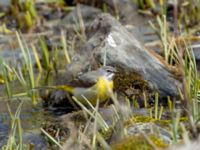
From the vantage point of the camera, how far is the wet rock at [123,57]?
6.23 meters

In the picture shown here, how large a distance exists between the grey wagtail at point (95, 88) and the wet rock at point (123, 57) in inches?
10.6

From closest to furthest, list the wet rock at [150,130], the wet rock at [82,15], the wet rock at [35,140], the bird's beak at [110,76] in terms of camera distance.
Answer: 1. the wet rock at [150,130]
2. the wet rock at [35,140]
3. the bird's beak at [110,76]
4. the wet rock at [82,15]

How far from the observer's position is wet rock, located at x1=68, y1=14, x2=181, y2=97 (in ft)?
20.4

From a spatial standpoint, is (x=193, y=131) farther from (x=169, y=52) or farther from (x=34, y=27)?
(x=34, y=27)

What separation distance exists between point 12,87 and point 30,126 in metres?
1.26

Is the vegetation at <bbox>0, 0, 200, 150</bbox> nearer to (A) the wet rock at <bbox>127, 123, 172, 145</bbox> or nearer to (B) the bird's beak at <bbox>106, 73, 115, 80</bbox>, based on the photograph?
(A) the wet rock at <bbox>127, 123, 172, 145</bbox>

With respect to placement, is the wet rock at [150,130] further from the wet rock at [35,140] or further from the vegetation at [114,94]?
the wet rock at [35,140]

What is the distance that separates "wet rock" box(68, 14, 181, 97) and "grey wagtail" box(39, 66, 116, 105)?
0.27 metres

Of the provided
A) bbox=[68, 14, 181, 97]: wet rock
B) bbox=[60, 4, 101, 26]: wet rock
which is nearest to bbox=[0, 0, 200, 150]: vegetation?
bbox=[68, 14, 181, 97]: wet rock

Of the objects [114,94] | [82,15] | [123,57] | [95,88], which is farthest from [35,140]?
[82,15]

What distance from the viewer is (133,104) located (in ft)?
19.1

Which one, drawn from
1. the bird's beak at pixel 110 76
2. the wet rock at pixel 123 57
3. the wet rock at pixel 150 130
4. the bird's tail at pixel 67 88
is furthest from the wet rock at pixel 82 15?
the wet rock at pixel 150 130

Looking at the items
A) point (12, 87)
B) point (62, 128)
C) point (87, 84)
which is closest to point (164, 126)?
point (62, 128)

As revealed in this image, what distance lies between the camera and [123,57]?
6316 millimetres
